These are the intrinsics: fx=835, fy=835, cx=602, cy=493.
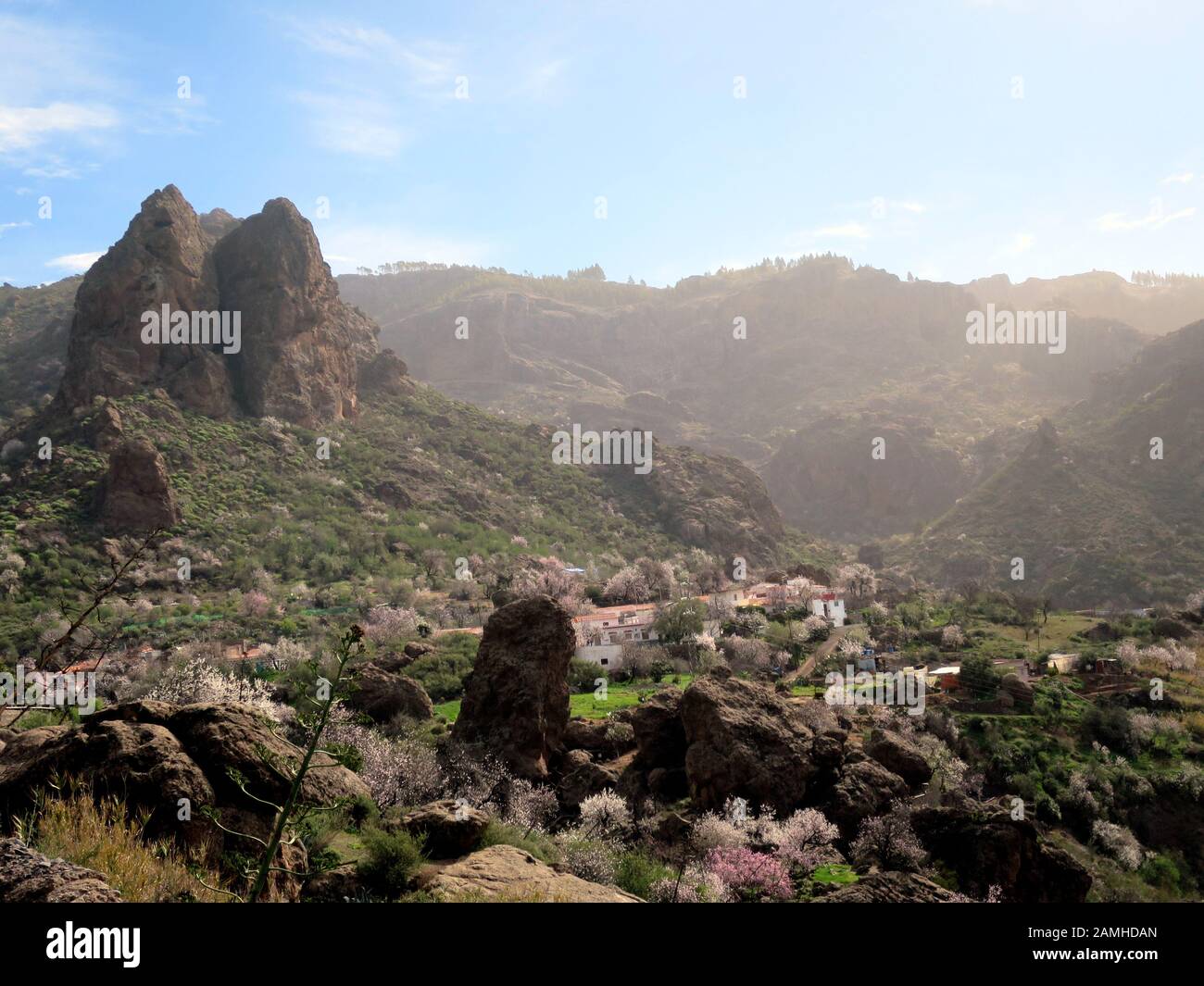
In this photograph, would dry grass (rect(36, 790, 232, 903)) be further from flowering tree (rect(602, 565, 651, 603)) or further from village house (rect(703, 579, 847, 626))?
flowering tree (rect(602, 565, 651, 603))

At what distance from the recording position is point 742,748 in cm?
1581

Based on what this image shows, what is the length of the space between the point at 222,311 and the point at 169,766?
190ft

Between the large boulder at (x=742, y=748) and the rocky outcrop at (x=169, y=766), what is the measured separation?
30.6 feet

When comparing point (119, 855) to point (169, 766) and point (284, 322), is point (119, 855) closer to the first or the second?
point (169, 766)

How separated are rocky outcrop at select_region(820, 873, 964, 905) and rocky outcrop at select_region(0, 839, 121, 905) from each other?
23.0ft

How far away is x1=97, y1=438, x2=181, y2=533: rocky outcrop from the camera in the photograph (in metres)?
40.5

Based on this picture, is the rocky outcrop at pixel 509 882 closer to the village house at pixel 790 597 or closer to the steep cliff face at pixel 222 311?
the village house at pixel 790 597

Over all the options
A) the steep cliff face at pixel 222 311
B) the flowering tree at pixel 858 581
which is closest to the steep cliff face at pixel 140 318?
the steep cliff face at pixel 222 311

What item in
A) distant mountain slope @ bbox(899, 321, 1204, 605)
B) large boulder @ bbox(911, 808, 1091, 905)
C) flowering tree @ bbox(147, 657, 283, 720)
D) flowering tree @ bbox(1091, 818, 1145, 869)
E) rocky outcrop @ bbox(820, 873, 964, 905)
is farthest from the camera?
distant mountain slope @ bbox(899, 321, 1204, 605)

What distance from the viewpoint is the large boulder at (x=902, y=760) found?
17.7 metres

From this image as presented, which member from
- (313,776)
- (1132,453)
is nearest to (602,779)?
(313,776)

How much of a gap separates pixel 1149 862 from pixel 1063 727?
18.5 feet

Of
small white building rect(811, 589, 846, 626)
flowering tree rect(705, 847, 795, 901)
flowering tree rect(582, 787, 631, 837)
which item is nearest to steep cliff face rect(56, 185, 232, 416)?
small white building rect(811, 589, 846, 626)

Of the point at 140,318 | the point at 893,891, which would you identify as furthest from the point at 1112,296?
the point at 893,891
